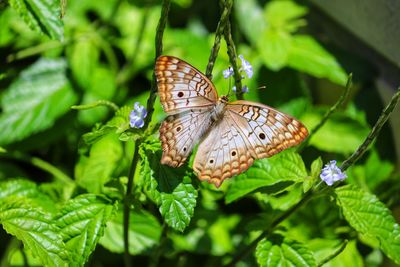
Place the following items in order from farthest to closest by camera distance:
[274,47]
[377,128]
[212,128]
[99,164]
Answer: [274,47], [99,164], [212,128], [377,128]

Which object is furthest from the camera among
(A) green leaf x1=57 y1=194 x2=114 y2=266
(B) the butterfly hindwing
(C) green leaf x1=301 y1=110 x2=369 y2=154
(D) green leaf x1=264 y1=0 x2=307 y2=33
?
(D) green leaf x1=264 y1=0 x2=307 y2=33

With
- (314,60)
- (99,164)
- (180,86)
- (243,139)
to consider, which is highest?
(180,86)

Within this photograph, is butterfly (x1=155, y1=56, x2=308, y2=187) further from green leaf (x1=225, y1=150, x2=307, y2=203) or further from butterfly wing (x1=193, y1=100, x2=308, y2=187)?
green leaf (x1=225, y1=150, x2=307, y2=203)

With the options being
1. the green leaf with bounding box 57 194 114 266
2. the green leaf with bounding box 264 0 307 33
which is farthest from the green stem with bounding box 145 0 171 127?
the green leaf with bounding box 264 0 307 33

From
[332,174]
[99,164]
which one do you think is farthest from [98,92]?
[332,174]

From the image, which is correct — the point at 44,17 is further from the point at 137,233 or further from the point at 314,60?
the point at 314,60

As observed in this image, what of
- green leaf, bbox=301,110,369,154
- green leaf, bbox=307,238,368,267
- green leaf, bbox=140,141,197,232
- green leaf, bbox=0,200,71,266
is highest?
green leaf, bbox=140,141,197,232
